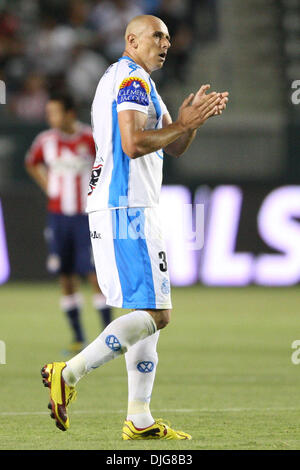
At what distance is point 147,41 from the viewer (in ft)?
17.2

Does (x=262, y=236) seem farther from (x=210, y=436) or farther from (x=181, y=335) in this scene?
(x=210, y=436)

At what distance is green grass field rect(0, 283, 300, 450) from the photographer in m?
5.28

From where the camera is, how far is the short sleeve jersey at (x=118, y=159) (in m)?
5.16

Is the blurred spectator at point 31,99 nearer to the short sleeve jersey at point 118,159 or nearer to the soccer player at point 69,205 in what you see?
the soccer player at point 69,205

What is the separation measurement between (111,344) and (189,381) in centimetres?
250

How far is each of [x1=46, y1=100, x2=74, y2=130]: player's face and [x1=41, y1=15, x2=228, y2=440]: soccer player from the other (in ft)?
13.1

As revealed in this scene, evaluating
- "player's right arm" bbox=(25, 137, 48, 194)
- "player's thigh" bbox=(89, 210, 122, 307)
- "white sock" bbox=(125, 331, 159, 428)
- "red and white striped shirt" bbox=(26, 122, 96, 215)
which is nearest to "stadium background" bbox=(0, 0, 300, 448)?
"red and white striped shirt" bbox=(26, 122, 96, 215)

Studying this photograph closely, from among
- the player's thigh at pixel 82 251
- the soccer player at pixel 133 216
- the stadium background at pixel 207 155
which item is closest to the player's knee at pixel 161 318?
the soccer player at pixel 133 216

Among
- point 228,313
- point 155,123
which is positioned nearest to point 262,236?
point 228,313

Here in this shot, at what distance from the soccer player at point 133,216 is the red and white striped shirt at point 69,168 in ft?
14.0

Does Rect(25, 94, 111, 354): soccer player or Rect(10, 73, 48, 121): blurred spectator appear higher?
Rect(10, 73, 48, 121): blurred spectator

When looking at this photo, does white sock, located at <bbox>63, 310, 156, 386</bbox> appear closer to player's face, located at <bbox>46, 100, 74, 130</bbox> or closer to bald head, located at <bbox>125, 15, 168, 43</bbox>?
bald head, located at <bbox>125, 15, 168, 43</bbox>

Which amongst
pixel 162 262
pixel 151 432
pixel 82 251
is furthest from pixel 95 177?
pixel 82 251

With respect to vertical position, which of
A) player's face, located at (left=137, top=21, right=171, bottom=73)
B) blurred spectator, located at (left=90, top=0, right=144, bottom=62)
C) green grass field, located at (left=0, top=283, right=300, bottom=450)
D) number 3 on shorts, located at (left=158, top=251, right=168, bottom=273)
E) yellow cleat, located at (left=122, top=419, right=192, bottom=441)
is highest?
blurred spectator, located at (left=90, top=0, right=144, bottom=62)
